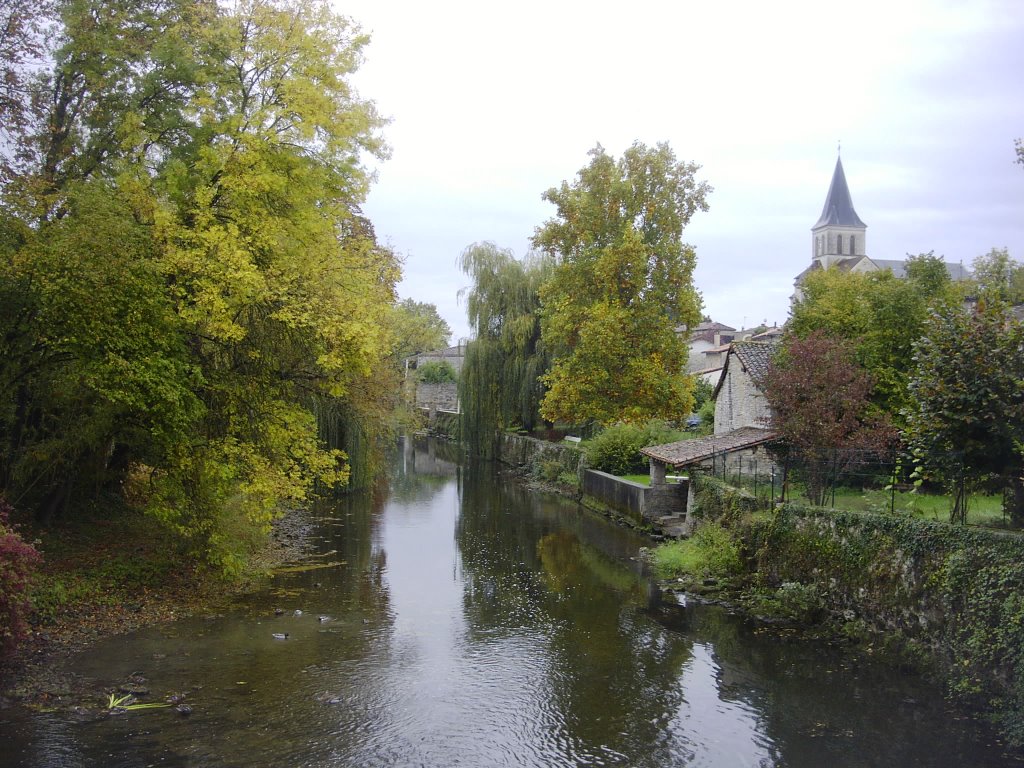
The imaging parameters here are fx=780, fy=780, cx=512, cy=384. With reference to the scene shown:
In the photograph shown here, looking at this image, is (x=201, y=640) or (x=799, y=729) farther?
(x=201, y=640)

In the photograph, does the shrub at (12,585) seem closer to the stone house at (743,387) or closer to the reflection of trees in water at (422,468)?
the stone house at (743,387)

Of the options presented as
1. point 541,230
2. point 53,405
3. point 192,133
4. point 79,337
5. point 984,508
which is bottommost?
point 984,508

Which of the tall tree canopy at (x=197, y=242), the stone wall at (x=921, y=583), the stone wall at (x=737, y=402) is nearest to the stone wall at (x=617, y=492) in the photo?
the stone wall at (x=737, y=402)

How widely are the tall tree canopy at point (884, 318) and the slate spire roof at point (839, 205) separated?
266 ft

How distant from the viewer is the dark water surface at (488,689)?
9.24 metres

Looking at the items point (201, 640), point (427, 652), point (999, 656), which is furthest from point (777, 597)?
point (201, 640)

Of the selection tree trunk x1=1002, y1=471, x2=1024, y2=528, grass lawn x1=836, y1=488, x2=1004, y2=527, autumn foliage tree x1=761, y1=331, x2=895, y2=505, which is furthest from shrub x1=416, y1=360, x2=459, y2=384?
tree trunk x1=1002, y1=471, x2=1024, y2=528

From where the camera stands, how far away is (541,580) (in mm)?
18422

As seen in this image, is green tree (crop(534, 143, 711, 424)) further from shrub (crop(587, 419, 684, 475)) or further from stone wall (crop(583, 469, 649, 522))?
stone wall (crop(583, 469, 649, 522))

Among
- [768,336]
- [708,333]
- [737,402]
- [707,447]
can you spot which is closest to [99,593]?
[707,447]

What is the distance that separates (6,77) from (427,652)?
1247cm

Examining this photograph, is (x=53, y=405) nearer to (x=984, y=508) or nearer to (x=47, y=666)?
(x=47, y=666)

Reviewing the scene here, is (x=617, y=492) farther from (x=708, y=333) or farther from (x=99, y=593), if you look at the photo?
(x=708, y=333)

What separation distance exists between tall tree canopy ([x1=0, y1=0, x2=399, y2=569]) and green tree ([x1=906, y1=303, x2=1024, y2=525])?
9.49 metres
